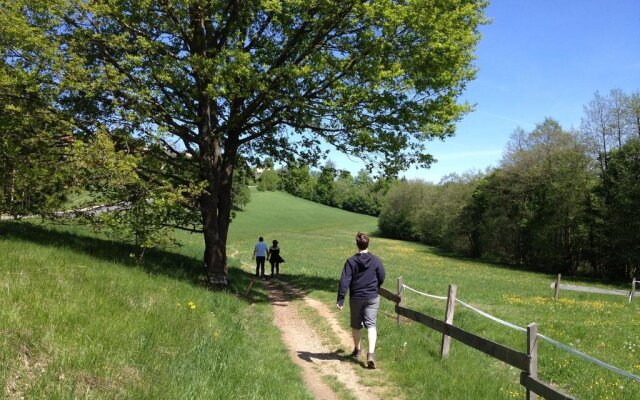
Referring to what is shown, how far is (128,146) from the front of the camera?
12.5 meters

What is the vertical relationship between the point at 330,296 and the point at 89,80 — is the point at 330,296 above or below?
below

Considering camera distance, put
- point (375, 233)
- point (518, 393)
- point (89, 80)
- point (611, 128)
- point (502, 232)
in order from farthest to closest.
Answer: point (375, 233), point (502, 232), point (611, 128), point (89, 80), point (518, 393)

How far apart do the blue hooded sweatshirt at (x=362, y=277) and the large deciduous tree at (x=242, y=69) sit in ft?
17.9

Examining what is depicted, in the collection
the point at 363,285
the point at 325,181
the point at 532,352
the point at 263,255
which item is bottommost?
the point at 263,255

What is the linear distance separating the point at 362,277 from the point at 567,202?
4403 cm

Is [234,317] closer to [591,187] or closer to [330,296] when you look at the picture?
[330,296]

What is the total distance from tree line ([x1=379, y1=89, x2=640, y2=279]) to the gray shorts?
40.0m

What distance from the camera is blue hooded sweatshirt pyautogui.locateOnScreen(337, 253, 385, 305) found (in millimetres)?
8320

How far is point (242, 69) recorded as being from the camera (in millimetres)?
11609

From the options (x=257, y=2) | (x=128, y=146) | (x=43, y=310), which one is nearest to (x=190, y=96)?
(x=128, y=146)

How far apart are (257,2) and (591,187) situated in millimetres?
42709

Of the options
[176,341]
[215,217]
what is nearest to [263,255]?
[215,217]

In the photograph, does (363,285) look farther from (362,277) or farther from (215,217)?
(215,217)

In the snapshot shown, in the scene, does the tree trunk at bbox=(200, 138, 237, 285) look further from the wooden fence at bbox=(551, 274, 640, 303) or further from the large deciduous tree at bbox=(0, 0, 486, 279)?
the wooden fence at bbox=(551, 274, 640, 303)
